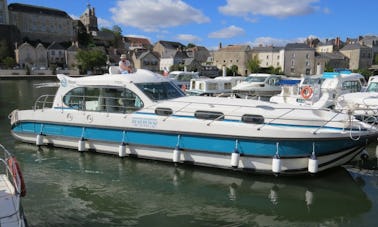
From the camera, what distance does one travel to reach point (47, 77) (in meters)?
86.4

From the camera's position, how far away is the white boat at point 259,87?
94.5 feet

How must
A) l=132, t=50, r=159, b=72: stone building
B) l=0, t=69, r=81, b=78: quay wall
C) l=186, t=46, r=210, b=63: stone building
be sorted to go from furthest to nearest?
l=186, t=46, r=210, b=63: stone building
l=132, t=50, r=159, b=72: stone building
l=0, t=69, r=81, b=78: quay wall

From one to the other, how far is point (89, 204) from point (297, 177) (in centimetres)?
571

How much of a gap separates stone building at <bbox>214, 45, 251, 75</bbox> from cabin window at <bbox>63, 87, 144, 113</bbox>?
301 ft

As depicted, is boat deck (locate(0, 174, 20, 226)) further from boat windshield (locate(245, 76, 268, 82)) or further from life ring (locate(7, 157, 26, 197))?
boat windshield (locate(245, 76, 268, 82))

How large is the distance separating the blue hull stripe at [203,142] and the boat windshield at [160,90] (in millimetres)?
1348

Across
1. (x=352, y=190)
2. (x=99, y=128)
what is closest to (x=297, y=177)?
(x=352, y=190)

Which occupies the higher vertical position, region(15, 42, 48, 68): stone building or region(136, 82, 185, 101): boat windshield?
region(15, 42, 48, 68): stone building

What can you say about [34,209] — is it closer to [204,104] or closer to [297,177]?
[204,104]

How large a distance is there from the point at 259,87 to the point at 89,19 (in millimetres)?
148752

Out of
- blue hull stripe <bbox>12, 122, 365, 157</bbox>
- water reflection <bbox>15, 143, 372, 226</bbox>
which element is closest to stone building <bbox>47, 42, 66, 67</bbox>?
blue hull stripe <bbox>12, 122, 365, 157</bbox>

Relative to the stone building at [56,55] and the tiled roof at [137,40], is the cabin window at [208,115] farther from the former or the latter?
the tiled roof at [137,40]

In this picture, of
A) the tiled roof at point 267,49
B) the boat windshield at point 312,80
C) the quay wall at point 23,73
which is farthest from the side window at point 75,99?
→ the tiled roof at point 267,49

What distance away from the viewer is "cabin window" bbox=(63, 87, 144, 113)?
11.4m
